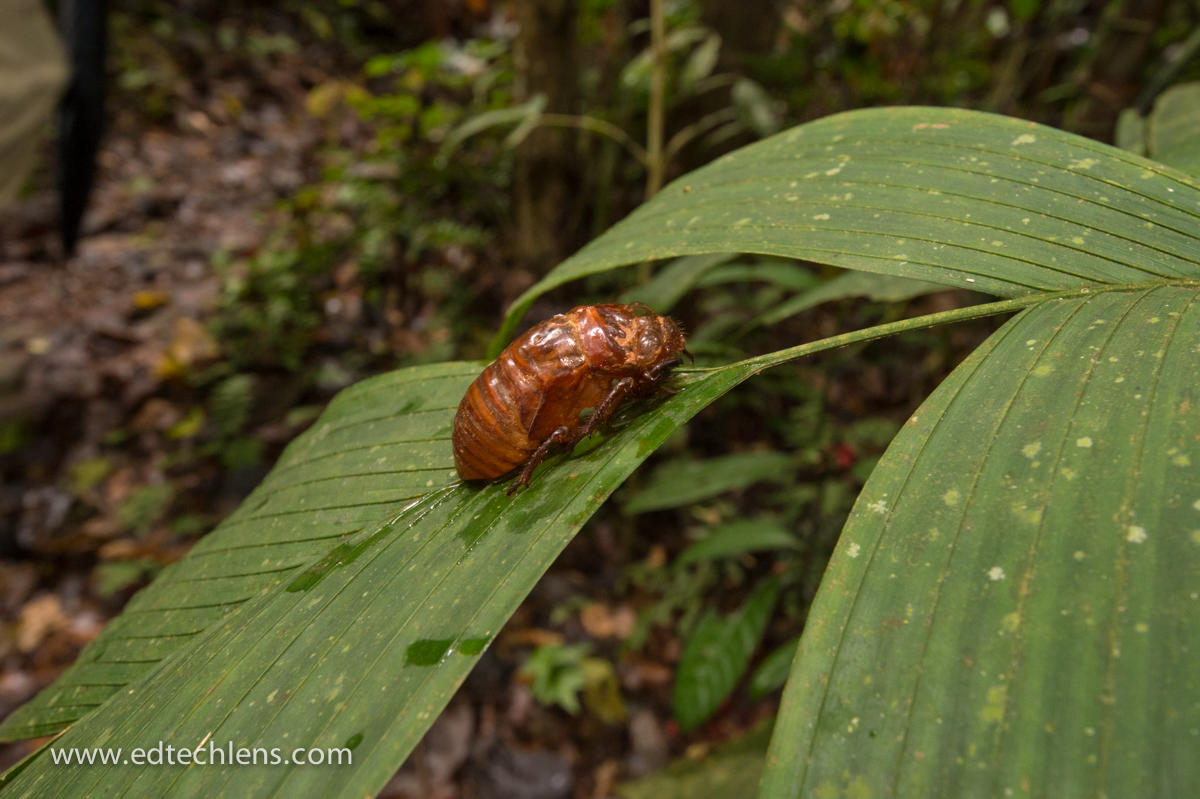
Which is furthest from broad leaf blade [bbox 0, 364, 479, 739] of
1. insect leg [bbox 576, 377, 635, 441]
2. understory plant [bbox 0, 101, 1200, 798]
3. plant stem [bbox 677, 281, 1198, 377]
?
plant stem [bbox 677, 281, 1198, 377]

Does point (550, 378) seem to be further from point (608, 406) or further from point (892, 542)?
point (892, 542)

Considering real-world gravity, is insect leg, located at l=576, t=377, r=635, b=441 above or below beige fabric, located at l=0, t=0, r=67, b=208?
below

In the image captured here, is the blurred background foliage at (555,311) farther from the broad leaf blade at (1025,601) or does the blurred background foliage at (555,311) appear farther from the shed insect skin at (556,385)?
the broad leaf blade at (1025,601)

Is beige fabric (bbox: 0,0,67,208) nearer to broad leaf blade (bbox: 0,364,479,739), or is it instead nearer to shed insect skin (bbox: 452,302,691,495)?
broad leaf blade (bbox: 0,364,479,739)

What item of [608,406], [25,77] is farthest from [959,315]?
[25,77]

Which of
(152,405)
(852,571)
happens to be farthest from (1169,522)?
(152,405)

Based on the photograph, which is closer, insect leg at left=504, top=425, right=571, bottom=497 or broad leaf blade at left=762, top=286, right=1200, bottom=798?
broad leaf blade at left=762, top=286, right=1200, bottom=798
